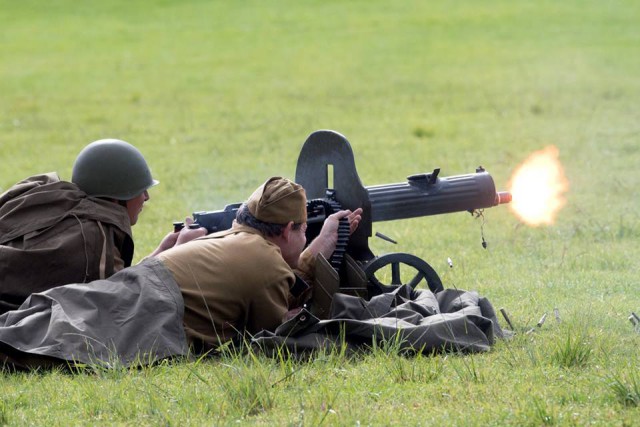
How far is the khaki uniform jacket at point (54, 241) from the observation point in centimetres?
727

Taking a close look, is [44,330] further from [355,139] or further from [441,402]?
[355,139]

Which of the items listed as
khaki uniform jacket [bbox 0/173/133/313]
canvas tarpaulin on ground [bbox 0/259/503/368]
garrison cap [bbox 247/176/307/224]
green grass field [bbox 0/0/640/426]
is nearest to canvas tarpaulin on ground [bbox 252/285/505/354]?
canvas tarpaulin on ground [bbox 0/259/503/368]

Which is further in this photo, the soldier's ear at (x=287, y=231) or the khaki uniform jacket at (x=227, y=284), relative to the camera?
the soldier's ear at (x=287, y=231)

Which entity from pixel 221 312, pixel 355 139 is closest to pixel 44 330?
pixel 221 312

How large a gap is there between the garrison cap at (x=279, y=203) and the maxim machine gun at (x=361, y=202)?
1.62ft

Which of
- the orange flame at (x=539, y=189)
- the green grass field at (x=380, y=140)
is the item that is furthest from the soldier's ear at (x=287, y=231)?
the orange flame at (x=539, y=189)

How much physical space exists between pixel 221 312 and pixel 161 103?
1737 cm

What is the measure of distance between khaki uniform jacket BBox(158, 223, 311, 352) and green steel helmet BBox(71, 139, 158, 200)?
2.84 ft

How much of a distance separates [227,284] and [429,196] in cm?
169

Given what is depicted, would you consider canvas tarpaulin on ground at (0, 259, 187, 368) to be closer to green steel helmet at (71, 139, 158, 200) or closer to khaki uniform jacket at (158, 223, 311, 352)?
khaki uniform jacket at (158, 223, 311, 352)

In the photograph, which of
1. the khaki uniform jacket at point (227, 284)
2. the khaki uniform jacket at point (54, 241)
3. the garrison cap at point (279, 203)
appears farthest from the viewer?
the khaki uniform jacket at point (54, 241)

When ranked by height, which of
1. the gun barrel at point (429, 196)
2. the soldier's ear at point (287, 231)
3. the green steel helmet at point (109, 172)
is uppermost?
the green steel helmet at point (109, 172)

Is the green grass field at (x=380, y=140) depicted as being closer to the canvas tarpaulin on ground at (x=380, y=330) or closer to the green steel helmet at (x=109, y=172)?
the canvas tarpaulin on ground at (x=380, y=330)

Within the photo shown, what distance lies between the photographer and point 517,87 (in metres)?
24.5
